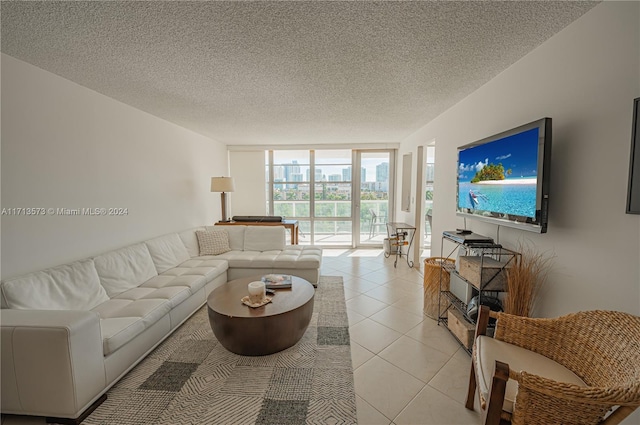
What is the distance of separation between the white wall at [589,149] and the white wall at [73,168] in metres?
3.87

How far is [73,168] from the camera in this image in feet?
7.80

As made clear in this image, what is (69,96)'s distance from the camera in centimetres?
233

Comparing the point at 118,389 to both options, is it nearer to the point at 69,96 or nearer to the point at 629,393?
A: the point at 69,96

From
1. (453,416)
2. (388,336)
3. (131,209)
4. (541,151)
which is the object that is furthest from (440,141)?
(131,209)

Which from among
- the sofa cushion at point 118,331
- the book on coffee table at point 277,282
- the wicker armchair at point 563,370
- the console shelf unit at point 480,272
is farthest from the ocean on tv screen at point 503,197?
the sofa cushion at point 118,331

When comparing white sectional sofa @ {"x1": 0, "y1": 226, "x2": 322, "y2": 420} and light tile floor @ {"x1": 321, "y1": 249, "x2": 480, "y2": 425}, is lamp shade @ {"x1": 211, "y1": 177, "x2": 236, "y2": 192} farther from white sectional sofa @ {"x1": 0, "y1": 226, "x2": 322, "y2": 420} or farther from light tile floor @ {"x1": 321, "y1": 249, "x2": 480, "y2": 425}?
light tile floor @ {"x1": 321, "y1": 249, "x2": 480, "y2": 425}

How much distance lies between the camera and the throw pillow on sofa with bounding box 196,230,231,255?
3889 millimetres

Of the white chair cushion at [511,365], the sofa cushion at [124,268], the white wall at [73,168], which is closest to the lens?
the white chair cushion at [511,365]

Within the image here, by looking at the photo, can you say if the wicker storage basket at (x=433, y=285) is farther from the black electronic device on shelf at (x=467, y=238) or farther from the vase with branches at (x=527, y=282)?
the vase with branches at (x=527, y=282)

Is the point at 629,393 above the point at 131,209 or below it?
below

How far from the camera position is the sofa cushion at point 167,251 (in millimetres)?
3107

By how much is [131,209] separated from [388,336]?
3238 millimetres

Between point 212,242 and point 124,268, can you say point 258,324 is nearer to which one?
point 124,268

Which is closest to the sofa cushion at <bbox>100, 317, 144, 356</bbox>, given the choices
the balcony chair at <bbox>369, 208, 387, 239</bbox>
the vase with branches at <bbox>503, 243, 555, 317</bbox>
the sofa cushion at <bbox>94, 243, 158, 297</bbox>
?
the sofa cushion at <bbox>94, 243, 158, 297</bbox>
